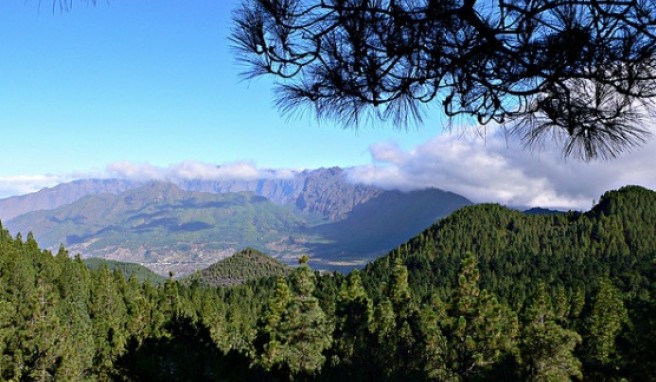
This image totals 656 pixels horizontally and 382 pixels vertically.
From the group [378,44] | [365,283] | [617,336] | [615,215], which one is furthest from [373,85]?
[615,215]

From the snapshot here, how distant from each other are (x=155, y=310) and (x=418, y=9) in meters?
56.9

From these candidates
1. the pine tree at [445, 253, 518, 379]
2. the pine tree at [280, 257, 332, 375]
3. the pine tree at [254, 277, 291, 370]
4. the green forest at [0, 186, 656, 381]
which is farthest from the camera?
the pine tree at [254, 277, 291, 370]

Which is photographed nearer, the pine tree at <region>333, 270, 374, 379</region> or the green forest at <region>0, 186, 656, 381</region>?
the green forest at <region>0, 186, 656, 381</region>

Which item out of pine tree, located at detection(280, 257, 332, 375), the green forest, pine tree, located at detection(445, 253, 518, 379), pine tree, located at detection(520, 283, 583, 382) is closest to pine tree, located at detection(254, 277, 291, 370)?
the green forest

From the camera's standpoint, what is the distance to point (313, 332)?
29.8 meters

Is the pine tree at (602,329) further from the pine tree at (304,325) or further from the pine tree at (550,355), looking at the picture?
the pine tree at (304,325)

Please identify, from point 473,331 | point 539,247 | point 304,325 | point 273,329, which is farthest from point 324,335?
point 539,247

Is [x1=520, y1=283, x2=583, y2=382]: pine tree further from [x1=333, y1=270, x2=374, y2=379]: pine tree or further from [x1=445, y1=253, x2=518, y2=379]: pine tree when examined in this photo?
[x1=333, y1=270, x2=374, y2=379]: pine tree

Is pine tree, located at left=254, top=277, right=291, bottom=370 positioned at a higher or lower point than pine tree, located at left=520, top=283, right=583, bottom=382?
lower

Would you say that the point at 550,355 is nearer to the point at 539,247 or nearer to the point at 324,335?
the point at 324,335

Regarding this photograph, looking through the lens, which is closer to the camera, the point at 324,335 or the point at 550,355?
the point at 550,355

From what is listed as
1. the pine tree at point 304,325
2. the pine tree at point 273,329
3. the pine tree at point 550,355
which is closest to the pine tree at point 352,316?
the pine tree at point 304,325

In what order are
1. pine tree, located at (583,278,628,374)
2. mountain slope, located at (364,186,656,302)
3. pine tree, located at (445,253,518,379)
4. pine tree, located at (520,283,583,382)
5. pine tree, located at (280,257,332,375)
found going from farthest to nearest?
mountain slope, located at (364,186,656,302) → pine tree, located at (583,278,628,374) → pine tree, located at (280,257,332,375) → pine tree, located at (445,253,518,379) → pine tree, located at (520,283,583,382)

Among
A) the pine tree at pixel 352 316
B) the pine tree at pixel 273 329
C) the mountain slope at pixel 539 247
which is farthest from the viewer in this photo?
the mountain slope at pixel 539 247
